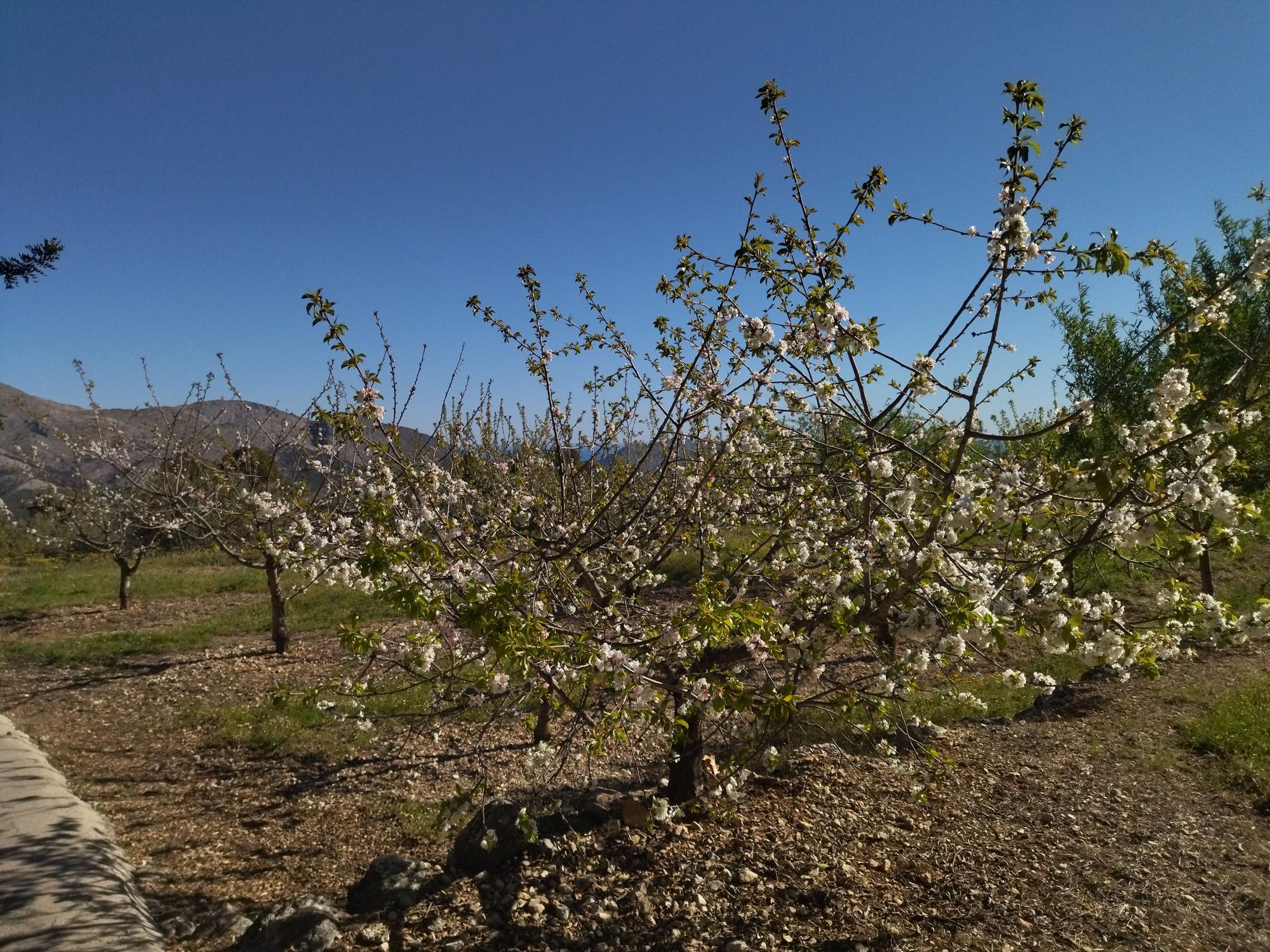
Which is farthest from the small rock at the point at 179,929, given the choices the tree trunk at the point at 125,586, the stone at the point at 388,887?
the tree trunk at the point at 125,586

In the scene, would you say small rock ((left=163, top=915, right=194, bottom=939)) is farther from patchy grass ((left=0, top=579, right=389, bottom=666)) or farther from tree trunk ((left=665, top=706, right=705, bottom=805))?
patchy grass ((left=0, top=579, right=389, bottom=666))

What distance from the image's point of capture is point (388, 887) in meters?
3.96

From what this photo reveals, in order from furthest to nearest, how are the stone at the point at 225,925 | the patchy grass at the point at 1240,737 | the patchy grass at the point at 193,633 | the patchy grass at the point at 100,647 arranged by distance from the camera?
A: 1. the patchy grass at the point at 193,633
2. the patchy grass at the point at 100,647
3. the patchy grass at the point at 1240,737
4. the stone at the point at 225,925

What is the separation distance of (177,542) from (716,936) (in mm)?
24879

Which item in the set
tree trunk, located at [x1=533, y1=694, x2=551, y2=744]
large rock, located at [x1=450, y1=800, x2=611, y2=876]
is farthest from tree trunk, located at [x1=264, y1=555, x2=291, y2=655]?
large rock, located at [x1=450, y1=800, x2=611, y2=876]

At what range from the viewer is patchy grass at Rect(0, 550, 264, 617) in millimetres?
13781

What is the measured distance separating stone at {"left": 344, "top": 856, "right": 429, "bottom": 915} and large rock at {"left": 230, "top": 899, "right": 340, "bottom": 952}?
0.73 feet

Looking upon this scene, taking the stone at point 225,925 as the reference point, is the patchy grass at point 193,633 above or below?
above

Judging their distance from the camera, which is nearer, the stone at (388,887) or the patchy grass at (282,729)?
the stone at (388,887)

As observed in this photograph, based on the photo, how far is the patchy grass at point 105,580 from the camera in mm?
13781

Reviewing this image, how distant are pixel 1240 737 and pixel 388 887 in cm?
622

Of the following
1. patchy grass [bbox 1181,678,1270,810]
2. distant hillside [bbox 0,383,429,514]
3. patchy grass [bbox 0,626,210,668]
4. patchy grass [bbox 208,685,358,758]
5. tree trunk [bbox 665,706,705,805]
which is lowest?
patchy grass [bbox 208,685,358,758]

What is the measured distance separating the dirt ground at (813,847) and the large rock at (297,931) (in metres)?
0.15

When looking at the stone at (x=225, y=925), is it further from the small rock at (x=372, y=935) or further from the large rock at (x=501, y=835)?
the large rock at (x=501, y=835)
